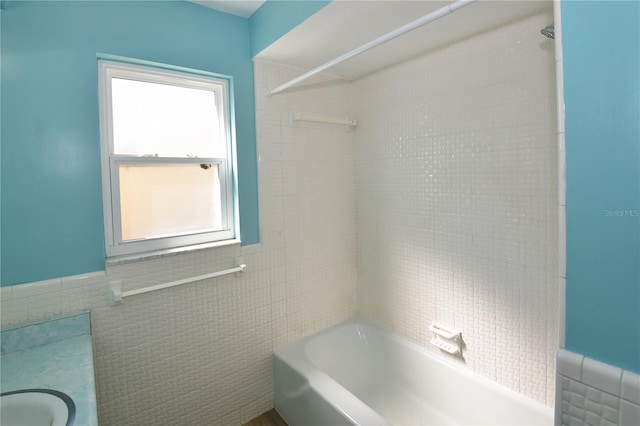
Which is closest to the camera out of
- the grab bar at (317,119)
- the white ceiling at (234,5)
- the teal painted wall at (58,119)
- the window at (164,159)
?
the teal painted wall at (58,119)

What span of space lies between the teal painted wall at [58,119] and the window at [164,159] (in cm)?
7

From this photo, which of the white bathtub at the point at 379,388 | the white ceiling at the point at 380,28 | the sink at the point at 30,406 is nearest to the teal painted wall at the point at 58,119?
the sink at the point at 30,406

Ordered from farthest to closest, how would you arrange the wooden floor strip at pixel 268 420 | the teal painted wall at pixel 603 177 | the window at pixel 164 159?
the wooden floor strip at pixel 268 420
the window at pixel 164 159
the teal painted wall at pixel 603 177

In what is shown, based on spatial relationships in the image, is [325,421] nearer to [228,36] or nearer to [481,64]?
[481,64]

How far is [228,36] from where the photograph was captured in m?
1.91

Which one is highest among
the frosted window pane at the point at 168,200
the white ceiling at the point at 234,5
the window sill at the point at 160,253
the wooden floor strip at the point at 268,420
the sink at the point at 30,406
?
the white ceiling at the point at 234,5

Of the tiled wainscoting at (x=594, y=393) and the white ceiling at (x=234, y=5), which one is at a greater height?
the white ceiling at (x=234, y=5)

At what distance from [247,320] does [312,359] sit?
520mm

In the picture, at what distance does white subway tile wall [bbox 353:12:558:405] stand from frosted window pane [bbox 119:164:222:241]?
45.1 inches

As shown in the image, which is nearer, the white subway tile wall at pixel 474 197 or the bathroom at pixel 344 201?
the bathroom at pixel 344 201

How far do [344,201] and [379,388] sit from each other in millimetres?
1351

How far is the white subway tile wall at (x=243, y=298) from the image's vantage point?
1.60 m

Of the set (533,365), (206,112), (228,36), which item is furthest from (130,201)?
(533,365)

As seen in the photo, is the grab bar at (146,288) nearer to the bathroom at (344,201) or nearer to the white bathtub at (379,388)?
the bathroom at (344,201)
